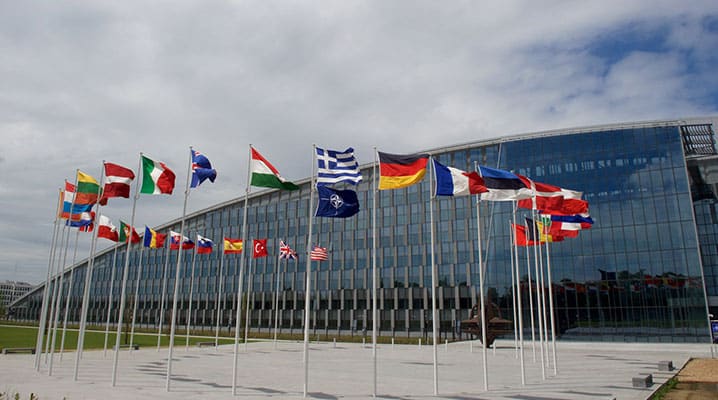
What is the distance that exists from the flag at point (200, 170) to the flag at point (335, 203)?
5.62m

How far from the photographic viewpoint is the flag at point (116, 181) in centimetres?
2364

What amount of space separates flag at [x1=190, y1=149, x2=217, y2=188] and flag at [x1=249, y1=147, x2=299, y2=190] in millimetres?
2647

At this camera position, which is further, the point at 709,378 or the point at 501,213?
the point at 501,213

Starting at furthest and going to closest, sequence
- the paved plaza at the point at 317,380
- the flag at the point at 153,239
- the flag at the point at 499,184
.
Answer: the flag at the point at 153,239 < the flag at the point at 499,184 < the paved plaza at the point at 317,380

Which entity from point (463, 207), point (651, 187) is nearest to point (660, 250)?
point (651, 187)

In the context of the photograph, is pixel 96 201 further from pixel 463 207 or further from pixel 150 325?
pixel 150 325

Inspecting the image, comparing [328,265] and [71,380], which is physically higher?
[328,265]

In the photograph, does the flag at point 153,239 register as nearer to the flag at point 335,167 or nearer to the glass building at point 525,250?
the glass building at point 525,250

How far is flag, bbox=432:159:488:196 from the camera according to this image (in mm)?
20078

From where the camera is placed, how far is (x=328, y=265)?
84312 mm

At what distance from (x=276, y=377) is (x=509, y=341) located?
41.9 m

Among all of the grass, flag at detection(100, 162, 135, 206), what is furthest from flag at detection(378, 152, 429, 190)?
the grass

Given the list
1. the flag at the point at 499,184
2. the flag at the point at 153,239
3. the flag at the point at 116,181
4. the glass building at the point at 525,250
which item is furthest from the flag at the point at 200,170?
the glass building at the point at 525,250

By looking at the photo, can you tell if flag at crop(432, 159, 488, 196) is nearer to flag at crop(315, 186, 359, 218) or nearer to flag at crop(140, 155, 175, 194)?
flag at crop(315, 186, 359, 218)
